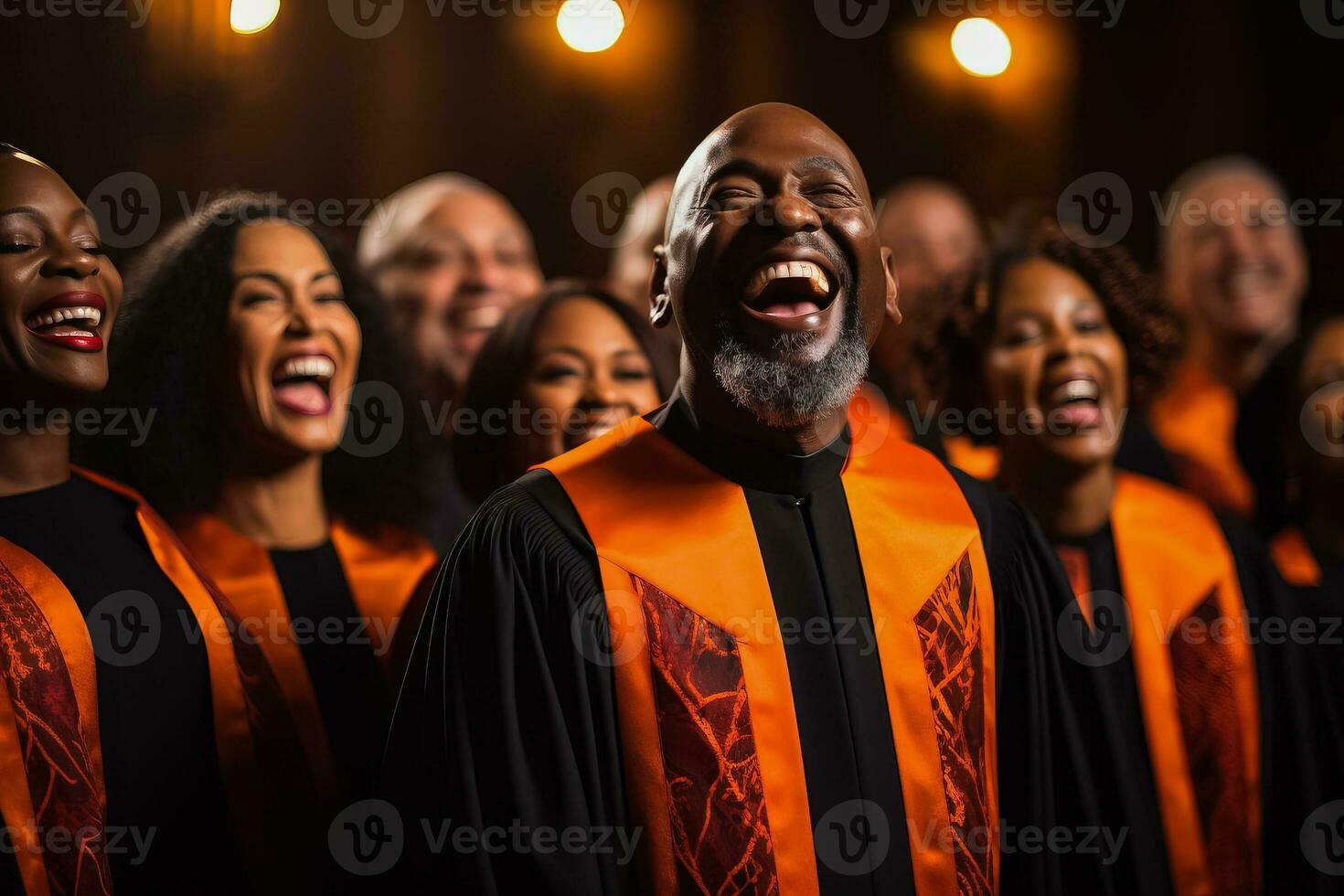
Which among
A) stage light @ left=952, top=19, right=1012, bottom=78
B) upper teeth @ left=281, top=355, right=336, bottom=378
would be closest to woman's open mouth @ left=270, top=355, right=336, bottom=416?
upper teeth @ left=281, top=355, right=336, bottom=378

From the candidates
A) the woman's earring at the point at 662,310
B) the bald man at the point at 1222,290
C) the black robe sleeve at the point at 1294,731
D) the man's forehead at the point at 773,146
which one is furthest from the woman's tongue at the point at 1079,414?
the woman's earring at the point at 662,310

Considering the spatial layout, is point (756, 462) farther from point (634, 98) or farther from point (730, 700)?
point (634, 98)

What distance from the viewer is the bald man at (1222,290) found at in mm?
4379

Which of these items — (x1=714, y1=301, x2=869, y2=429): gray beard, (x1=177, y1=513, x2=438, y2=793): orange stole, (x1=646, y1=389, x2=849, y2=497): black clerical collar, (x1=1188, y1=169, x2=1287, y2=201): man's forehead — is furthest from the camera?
(x1=1188, y1=169, x2=1287, y2=201): man's forehead

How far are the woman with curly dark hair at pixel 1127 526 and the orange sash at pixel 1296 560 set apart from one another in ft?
1.40

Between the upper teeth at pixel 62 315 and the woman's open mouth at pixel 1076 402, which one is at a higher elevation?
the upper teeth at pixel 62 315

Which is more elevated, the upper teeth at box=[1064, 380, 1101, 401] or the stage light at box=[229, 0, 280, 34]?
the stage light at box=[229, 0, 280, 34]

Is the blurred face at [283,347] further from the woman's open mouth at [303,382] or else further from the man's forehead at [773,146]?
the man's forehead at [773,146]

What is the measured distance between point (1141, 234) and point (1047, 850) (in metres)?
2.94

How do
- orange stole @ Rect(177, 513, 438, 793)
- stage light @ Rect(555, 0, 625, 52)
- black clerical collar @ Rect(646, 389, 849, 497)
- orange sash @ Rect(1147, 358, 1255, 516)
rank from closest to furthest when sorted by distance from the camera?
1. black clerical collar @ Rect(646, 389, 849, 497)
2. orange stole @ Rect(177, 513, 438, 793)
3. stage light @ Rect(555, 0, 625, 52)
4. orange sash @ Rect(1147, 358, 1255, 516)

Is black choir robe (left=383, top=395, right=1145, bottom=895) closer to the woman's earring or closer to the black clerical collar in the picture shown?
the black clerical collar

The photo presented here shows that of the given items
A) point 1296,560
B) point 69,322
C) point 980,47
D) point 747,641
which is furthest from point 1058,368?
point 69,322

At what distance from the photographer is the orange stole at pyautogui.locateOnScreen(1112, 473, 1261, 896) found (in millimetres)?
3135

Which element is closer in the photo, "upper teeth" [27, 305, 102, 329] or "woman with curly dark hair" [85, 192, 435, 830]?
"upper teeth" [27, 305, 102, 329]
